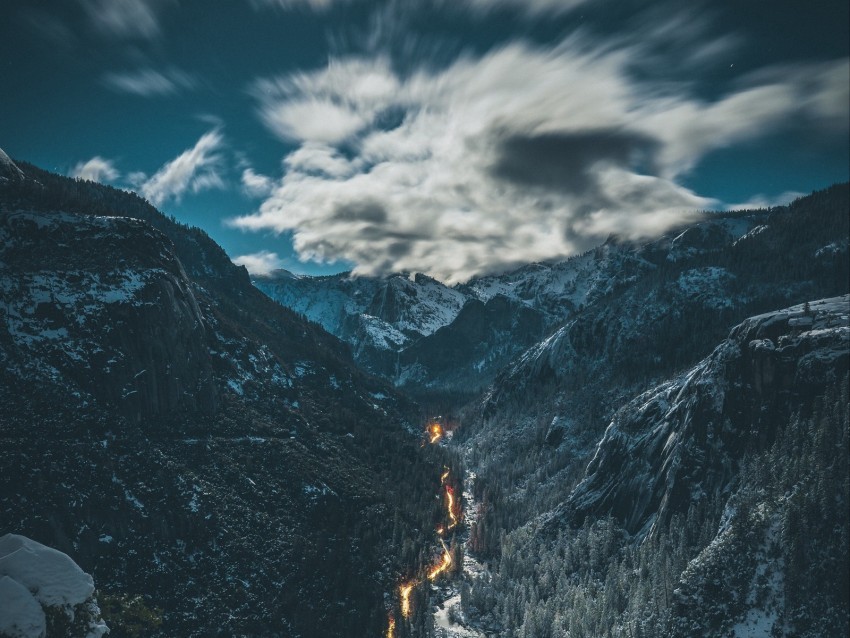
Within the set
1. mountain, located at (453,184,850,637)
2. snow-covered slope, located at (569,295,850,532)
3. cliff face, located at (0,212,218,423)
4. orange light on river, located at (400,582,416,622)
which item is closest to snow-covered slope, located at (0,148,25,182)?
cliff face, located at (0,212,218,423)

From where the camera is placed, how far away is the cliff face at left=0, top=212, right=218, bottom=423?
504 ft

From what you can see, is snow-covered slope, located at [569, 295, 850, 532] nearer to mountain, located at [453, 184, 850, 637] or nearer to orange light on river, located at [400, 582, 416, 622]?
mountain, located at [453, 184, 850, 637]

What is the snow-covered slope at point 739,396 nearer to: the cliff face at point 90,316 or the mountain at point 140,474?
the mountain at point 140,474

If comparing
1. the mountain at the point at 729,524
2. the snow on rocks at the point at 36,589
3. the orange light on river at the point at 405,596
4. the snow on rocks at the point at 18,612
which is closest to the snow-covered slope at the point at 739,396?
the mountain at the point at 729,524

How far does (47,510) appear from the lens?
396 ft

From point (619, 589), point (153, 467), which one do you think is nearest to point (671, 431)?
point (619, 589)

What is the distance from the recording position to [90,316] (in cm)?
16988

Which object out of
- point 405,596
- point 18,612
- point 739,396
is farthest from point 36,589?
point 739,396

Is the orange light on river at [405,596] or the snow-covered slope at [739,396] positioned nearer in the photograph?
the snow-covered slope at [739,396]

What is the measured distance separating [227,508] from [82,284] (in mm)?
95384

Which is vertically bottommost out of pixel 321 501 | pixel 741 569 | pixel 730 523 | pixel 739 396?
pixel 741 569

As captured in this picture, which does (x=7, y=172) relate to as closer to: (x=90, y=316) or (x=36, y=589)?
(x=90, y=316)

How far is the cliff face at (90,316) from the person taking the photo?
153750mm

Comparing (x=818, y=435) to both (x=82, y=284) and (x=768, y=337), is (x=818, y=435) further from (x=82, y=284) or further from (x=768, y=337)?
(x=82, y=284)
